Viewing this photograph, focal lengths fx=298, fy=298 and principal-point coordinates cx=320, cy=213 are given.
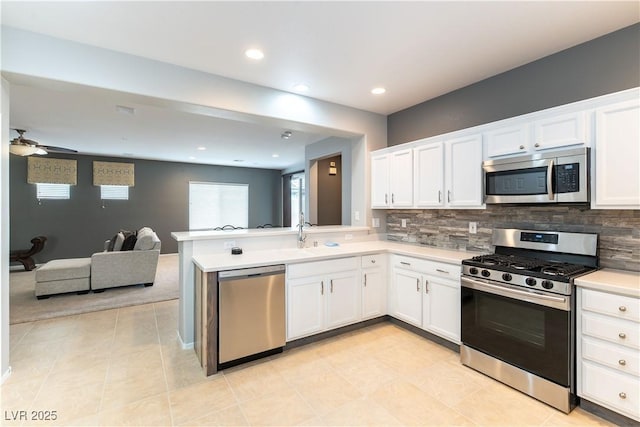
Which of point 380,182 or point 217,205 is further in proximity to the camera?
point 217,205

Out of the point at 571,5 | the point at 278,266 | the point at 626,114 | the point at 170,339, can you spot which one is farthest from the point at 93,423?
the point at 571,5

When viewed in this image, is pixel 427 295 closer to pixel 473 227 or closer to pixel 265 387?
pixel 473 227

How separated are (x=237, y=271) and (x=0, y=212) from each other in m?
1.83

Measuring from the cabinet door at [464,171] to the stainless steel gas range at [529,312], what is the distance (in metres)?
0.48

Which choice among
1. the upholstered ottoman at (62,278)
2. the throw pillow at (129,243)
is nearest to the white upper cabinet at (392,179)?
the throw pillow at (129,243)

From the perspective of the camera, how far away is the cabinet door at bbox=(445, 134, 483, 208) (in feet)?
9.41

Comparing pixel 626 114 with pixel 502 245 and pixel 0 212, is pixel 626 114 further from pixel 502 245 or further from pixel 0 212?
pixel 0 212

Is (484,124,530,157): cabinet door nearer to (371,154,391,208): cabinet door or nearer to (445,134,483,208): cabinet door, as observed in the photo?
(445,134,483,208): cabinet door

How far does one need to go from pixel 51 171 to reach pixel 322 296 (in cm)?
750

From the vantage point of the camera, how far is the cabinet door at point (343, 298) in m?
3.10

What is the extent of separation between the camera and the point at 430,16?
212 centimetres

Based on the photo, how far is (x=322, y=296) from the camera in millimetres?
3043

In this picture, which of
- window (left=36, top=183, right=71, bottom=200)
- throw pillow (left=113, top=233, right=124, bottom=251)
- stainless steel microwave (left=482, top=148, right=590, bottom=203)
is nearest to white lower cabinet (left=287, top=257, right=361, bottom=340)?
stainless steel microwave (left=482, top=148, right=590, bottom=203)

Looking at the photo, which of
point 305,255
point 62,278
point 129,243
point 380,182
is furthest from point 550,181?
point 62,278
